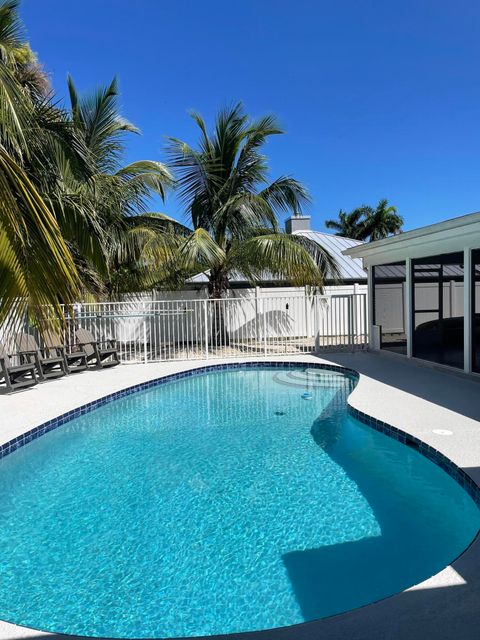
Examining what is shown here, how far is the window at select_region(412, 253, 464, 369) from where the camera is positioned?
10.1 metres

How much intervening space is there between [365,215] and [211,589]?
38.8 metres

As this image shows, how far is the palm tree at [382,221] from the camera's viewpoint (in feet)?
123

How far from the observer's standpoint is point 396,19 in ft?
38.5

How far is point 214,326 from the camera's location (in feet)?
47.3

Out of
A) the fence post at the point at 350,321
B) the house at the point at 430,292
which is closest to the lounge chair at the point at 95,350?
the fence post at the point at 350,321

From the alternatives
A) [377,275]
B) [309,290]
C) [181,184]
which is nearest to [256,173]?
[181,184]

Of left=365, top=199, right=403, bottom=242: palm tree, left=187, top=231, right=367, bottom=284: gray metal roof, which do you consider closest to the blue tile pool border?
left=187, top=231, right=367, bottom=284: gray metal roof

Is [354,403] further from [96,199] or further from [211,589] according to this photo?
[96,199]

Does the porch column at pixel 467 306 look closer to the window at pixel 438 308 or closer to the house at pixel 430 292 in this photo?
the house at pixel 430 292

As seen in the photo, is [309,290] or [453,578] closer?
[453,578]

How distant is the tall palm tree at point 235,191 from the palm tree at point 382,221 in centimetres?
2565

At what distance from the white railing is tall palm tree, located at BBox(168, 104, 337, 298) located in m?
1.31

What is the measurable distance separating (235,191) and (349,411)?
8873 millimetres

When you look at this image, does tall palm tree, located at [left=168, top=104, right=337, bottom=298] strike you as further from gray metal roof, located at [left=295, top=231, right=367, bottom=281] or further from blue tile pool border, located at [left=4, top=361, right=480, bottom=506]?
blue tile pool border, located at [left=4, top=361, right=480, bottom=506]
